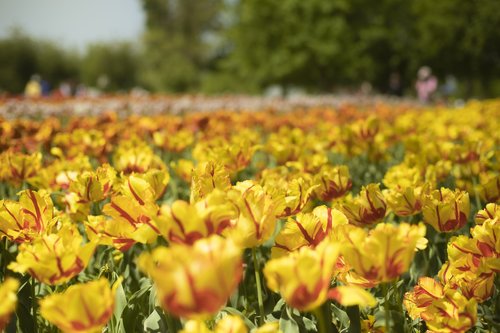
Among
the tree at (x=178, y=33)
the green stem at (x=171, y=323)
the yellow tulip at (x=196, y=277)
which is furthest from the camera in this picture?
the tree at (x=178, y=33)

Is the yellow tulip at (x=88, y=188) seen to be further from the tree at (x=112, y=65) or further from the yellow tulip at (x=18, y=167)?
the tree at (x=112, y=65)

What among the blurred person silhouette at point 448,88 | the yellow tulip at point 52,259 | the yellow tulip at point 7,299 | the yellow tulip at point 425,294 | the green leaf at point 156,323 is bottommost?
the blurred person silhouette at point 448,88

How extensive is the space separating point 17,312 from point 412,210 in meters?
1.21

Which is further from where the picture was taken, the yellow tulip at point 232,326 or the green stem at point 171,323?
the green stem at point 171,323

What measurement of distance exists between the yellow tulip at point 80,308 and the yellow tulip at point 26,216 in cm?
49

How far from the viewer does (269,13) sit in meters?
25.9

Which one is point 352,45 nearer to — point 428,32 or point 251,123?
point 428,32

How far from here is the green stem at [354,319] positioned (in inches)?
50.6

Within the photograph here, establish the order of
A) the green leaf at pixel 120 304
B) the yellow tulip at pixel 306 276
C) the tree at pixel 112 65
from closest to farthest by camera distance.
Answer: the yellow tulip at pixel 306 276, the green leaf at pixel 120 304, the tree at pixel 112 65

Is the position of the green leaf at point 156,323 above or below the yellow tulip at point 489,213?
below

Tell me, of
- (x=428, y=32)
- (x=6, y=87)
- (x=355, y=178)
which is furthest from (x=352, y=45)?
(x=6, y=87)

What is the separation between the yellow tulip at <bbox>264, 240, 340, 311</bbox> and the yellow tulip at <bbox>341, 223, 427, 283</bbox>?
0.14 metres

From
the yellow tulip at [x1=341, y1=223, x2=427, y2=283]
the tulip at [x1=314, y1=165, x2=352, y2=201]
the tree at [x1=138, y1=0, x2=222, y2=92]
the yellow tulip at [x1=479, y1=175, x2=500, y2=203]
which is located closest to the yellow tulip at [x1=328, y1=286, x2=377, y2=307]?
the yellow tulip at [x1=341, y1=223, x2=427, y2=283]

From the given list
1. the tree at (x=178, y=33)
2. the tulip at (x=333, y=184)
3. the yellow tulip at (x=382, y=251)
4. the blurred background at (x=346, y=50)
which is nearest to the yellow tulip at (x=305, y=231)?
the yellow tulip at (x=382, y=251)
